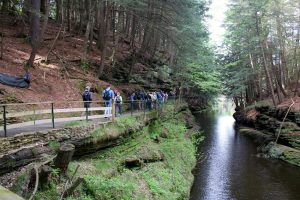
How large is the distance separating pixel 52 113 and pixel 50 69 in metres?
9.82

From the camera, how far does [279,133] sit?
26.2 metres

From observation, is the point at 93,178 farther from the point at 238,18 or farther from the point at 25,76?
the point at 238,18

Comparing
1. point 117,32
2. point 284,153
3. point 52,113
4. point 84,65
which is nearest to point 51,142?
point 52,113

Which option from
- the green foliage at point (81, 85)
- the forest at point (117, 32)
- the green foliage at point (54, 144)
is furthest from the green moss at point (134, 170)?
the forest at point (117, 32)

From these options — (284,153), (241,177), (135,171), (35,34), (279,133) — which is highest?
(35,34)

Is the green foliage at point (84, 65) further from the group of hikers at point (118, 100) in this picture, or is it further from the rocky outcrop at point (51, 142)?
the rocky outcrop at point (51, 142)

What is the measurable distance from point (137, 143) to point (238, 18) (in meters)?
19.2

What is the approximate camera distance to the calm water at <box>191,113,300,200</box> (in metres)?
15.9

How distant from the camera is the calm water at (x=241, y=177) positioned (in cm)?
1593

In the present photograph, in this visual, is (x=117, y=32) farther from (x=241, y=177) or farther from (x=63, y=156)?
(x=63, y=156)

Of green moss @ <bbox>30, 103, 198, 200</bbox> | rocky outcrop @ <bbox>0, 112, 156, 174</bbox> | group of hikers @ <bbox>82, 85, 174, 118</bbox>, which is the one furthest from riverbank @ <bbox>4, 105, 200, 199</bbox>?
group of hikers @ <bbox>82, 85, 174, 118</bbox>

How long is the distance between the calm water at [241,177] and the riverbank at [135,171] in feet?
3.05

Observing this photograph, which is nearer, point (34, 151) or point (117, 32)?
point (34, 151)

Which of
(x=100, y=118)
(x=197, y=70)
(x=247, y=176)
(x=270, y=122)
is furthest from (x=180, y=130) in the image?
(x=197, y=70)
